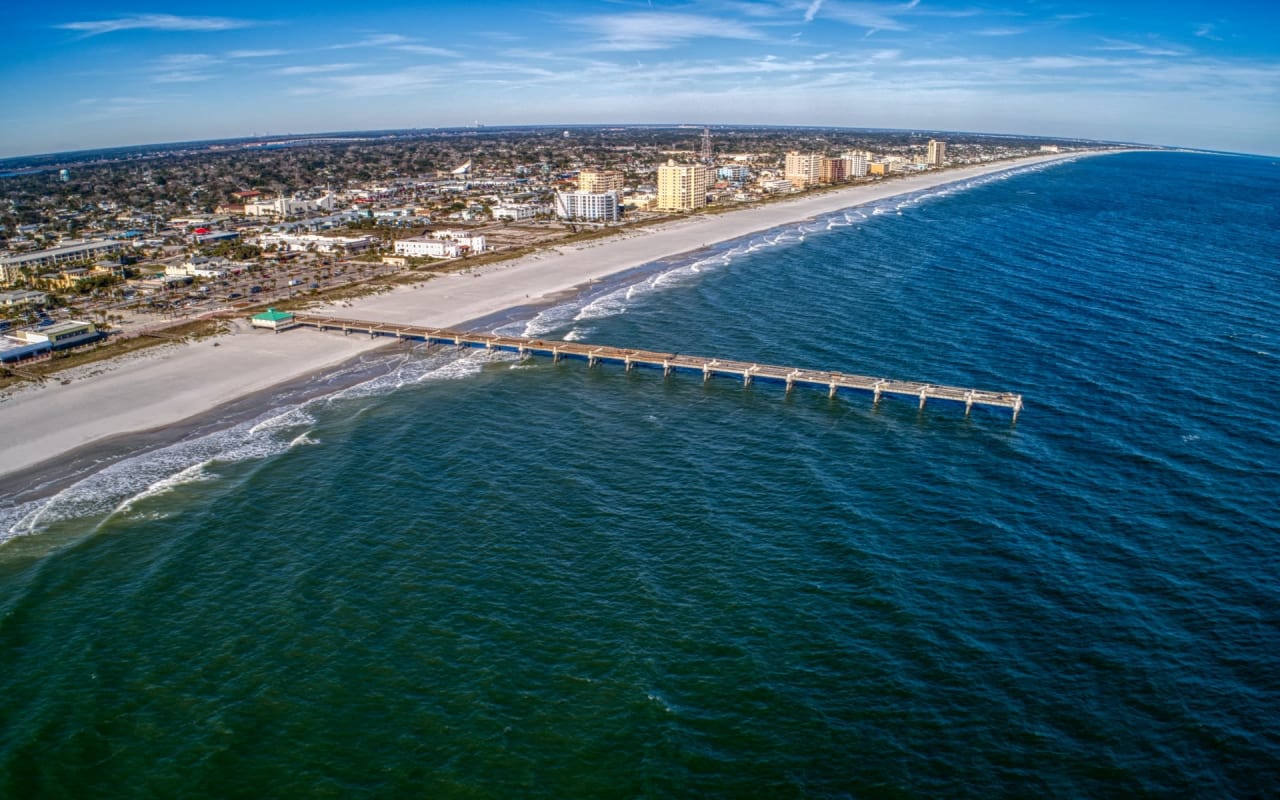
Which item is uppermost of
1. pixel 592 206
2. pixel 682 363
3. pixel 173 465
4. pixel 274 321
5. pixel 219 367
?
pixel 592 206

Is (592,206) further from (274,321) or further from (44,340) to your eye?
Answer: (44,340)

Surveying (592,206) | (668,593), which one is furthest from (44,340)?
(592,206)

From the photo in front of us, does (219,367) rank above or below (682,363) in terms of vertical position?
below

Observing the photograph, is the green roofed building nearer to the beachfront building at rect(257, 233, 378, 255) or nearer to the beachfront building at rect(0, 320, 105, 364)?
the beachfront building at rect(0, 320, 105, 364)

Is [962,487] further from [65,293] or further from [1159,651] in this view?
[65,293]

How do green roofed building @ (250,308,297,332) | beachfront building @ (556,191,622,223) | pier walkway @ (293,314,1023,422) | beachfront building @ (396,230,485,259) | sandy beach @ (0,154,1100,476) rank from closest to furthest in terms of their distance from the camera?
sandy beach @ (0,154,1100,476) < pier walkway @ (293,314,1023,422) < green roofed building @ (250,308,297,332) < beachfront building @ (396,230,485,259) < beachfront building @ (556,191,622,223)

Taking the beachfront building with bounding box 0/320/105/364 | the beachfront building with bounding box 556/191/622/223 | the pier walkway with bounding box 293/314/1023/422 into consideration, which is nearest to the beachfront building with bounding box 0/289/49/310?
the beachfront building with bounding box 0/320/105/364

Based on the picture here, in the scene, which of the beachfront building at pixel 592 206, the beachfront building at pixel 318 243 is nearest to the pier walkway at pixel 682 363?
the beachfront building at pixel 318 243
